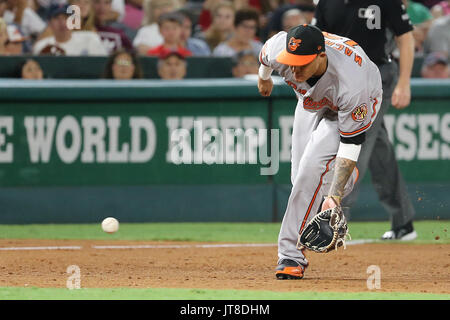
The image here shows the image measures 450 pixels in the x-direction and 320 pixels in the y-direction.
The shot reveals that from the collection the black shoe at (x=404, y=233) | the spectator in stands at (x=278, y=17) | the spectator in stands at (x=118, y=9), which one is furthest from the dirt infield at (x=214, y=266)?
the spectator in stands at (x=278, y=17)

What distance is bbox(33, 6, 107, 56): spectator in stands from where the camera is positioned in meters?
12.5

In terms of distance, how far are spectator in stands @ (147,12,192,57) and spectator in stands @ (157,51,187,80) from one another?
2.23 feet

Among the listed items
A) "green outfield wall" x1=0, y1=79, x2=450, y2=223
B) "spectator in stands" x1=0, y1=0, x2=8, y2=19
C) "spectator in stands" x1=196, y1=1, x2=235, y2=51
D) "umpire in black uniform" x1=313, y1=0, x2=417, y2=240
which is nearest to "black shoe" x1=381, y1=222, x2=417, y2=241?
"umpire in black uniform" x1=313, y1=0, x2=417, y2=240

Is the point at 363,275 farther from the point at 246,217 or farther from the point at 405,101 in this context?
the point at 246,217

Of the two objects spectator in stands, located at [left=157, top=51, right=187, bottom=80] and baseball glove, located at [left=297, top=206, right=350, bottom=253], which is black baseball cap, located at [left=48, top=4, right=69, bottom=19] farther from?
baseball glove, located at [left=297, top=206, right=350, bottom=253]

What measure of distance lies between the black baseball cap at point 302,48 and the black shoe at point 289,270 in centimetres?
151

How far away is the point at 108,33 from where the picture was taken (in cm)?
1324

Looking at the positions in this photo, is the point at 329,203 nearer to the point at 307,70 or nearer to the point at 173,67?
the point at 307,70

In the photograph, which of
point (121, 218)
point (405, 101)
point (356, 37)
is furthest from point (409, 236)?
point (121, 218)

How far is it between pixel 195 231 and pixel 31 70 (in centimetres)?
295

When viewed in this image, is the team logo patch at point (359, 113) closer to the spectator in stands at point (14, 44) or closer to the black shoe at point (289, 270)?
the black shoe at point (289, 270)
